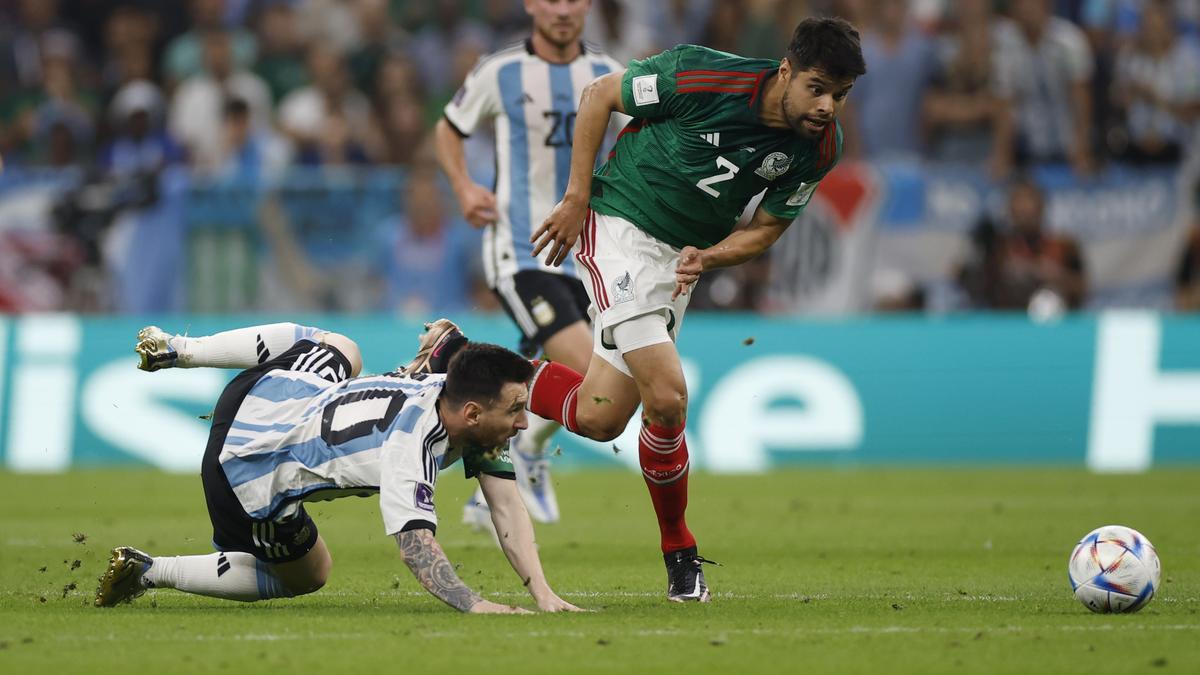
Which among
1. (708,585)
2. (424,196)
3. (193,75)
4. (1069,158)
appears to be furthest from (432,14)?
(708,585)

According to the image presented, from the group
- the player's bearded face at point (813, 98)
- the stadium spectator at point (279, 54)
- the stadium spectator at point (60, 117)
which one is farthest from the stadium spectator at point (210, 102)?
the player's bearded face at point (813, 98)

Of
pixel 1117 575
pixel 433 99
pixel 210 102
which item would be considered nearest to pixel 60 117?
pixel 210 102

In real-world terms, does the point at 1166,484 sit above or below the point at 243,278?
below

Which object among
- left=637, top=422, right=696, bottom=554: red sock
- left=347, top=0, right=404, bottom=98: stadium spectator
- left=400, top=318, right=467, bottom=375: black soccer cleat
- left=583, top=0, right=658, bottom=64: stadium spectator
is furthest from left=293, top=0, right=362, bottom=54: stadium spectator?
left=400, top=318, right=467, bottom=375: black soccer cleat

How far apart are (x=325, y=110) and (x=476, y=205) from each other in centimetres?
788

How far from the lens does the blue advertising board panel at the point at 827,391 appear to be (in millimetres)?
14383

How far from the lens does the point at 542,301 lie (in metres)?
9.62

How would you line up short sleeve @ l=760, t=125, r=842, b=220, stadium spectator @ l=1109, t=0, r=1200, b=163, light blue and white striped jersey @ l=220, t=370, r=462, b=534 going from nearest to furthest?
light blue and white striped jersey @ l=220, t=370, r=462, b=534 < short sleeve @ l=760, t=125, r=842, b=220 < stadium spectator @ l=1109, t=0, r=1200, b=163

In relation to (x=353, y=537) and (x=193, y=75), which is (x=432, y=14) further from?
(x=353, y=537)

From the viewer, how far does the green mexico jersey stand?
7.14m

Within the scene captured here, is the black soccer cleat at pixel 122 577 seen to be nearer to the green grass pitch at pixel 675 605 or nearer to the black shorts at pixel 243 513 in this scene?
the green grass pitch at pixel 675 605

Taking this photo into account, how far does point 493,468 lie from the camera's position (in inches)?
256

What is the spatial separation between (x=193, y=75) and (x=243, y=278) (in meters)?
3.36

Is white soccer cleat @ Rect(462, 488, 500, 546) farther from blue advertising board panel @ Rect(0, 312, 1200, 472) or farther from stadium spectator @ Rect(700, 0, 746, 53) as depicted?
stadium spectator @ Rect(700, 0, 746, 53)
